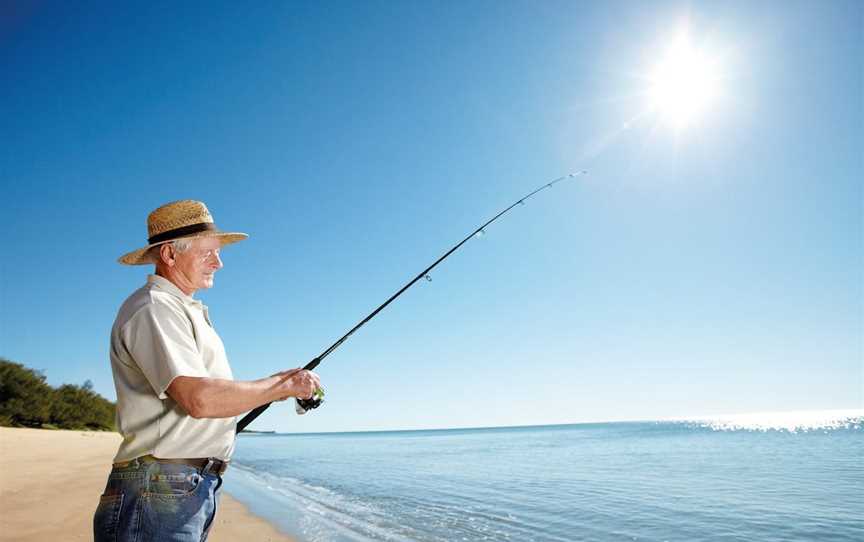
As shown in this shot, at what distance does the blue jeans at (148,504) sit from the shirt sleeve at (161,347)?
0.30 metres

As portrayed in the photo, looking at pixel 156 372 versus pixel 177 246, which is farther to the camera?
pixel 177 246

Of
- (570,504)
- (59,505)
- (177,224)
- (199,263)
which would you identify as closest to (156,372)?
(199,263)

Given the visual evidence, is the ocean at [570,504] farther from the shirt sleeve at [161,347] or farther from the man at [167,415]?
the shirt sleeve at [161,347]

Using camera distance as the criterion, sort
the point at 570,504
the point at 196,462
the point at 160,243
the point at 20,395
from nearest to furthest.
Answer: the point at 196,462 → the point at 160,243 → the point at 570,504 → the point at 20,395

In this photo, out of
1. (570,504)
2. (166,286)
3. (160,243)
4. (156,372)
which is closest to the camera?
(156,372)

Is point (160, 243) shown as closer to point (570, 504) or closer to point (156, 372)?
A: point (156, 372)

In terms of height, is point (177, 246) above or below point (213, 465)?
above

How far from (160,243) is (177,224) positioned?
11 cm

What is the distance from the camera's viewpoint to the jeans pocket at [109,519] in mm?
1874

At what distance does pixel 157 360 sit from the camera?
1833mm

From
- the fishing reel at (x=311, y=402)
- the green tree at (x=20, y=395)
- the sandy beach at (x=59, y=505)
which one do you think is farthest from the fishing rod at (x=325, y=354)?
the green tree at (x=20, y=395)

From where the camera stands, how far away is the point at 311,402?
2441mm

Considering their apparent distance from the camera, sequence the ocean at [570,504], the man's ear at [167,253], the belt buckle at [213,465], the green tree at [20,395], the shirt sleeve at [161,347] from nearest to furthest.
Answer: the shirt sleeve at [161,347] < the belt buckle at [213,465] < the man's ear at [167,253] < the ocean at [570,504] < the green tree at [20,395]

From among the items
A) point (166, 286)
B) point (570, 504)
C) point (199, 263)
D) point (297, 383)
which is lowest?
point (570, 504)
